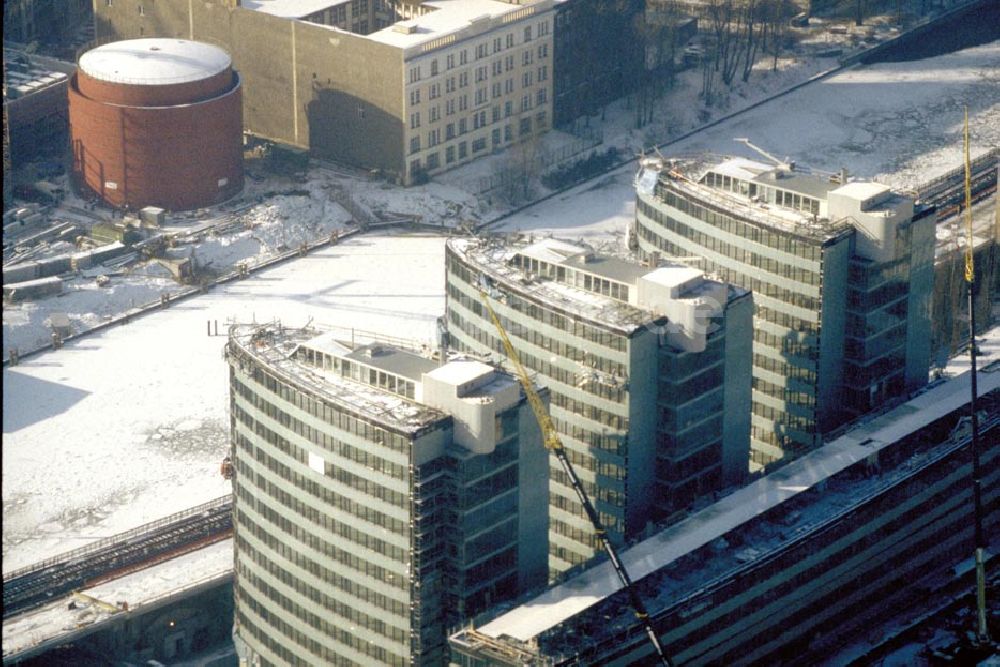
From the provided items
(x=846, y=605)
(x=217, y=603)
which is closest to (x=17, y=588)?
(x=217, y=603)

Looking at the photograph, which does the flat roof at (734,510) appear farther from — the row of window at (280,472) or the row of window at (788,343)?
the row of window at (280,472)

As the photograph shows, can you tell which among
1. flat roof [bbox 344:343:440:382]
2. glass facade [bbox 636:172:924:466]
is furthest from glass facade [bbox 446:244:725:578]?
flat roof [bbox 344:343:440:382]

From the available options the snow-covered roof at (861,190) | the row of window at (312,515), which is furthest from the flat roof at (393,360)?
the snow-covered roof at (861,190)

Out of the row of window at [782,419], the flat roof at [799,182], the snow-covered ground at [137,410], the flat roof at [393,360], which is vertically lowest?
the snow-covered ground at [137,410]

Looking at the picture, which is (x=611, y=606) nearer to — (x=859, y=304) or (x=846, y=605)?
(x=846, y=605)

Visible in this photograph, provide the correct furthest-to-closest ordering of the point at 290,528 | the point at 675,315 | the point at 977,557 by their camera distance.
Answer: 1. the point at 977,557
2. the point at 675,315
3. the point at 290,528

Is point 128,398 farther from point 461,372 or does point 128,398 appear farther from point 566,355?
point 461,372
